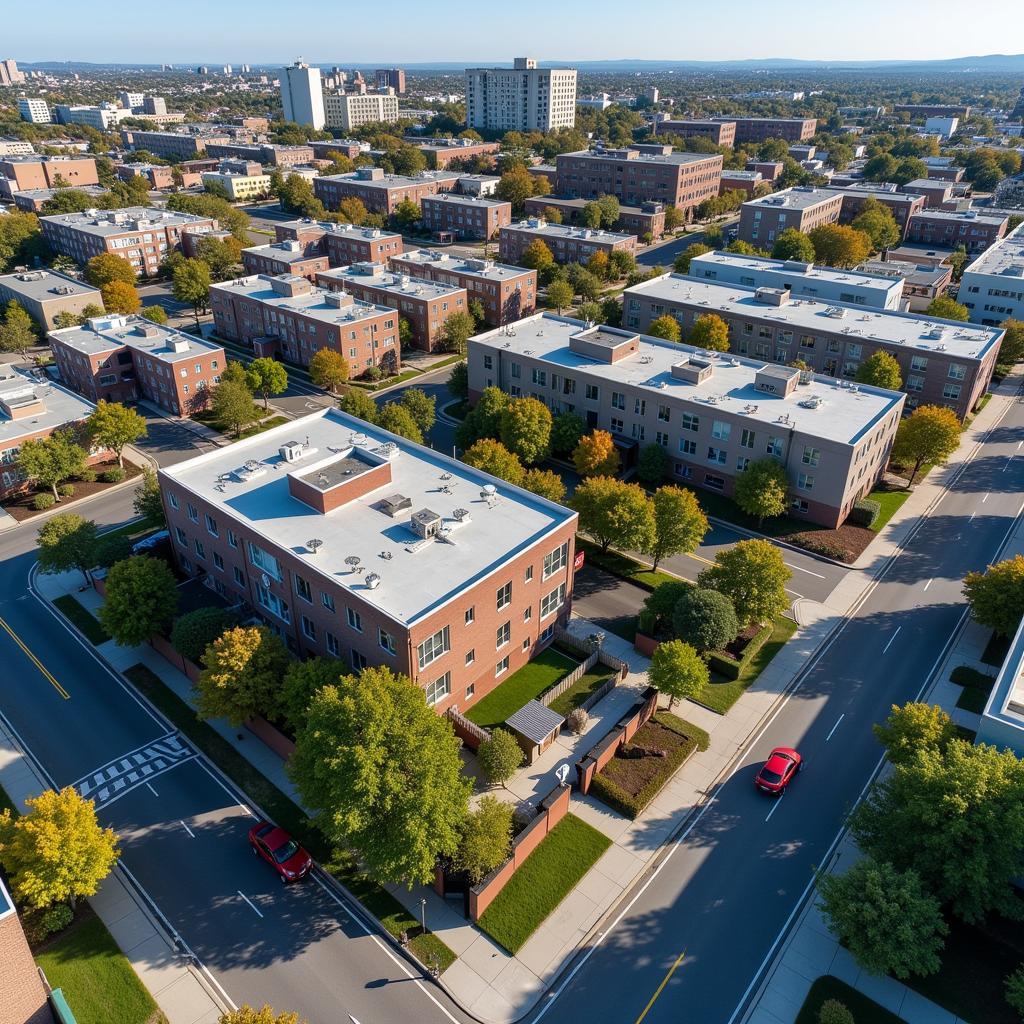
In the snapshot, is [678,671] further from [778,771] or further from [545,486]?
[545,486]

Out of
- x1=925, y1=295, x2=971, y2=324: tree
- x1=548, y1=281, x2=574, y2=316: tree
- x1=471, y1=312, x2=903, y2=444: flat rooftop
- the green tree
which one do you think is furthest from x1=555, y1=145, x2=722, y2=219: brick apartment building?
the green tree

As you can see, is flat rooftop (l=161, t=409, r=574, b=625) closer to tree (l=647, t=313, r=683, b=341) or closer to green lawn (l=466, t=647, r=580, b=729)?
green lawn (l=466, t=647, r=580, b=729)

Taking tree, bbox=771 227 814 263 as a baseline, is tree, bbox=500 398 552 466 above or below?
below

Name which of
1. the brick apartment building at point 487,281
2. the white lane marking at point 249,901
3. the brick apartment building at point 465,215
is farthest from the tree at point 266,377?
the brick apartment building at point 465,215

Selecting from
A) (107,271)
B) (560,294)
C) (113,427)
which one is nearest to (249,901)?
(113,427)

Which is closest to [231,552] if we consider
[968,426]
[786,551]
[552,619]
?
[552,619]
